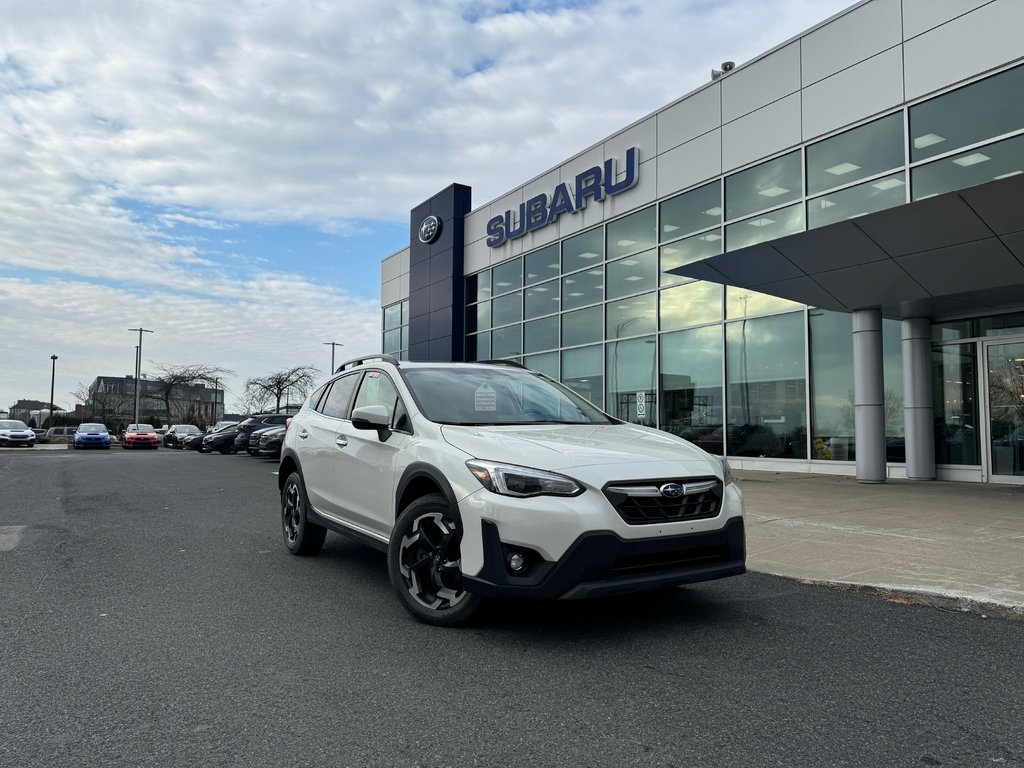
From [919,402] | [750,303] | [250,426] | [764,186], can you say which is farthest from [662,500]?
[250,426]

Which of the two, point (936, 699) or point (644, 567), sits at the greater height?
point (644, 567)

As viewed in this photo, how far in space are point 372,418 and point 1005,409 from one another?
1205 cm

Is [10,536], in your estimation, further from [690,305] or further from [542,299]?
[542,299]

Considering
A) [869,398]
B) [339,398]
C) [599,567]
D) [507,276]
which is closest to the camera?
[599,567]

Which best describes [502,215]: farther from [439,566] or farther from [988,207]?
[439,566]

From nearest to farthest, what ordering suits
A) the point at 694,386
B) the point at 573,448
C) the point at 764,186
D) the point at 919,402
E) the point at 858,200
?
1. the point at 573,448
2. the point at 919,402
3. the point at 858,200
4. the point at 764,186
5. the point at 694,386

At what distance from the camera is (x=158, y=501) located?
36.3ft

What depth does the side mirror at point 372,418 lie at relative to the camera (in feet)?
15.9

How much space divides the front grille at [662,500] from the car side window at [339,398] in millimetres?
2936

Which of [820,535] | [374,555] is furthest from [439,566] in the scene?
[820,535]

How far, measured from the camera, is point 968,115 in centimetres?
1256

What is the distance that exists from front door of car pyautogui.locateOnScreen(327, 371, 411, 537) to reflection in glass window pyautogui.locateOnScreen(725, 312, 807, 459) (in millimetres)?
11808

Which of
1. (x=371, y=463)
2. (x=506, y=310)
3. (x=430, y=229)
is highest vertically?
(x=430, y=229)

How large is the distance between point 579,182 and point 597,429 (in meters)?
17.7
